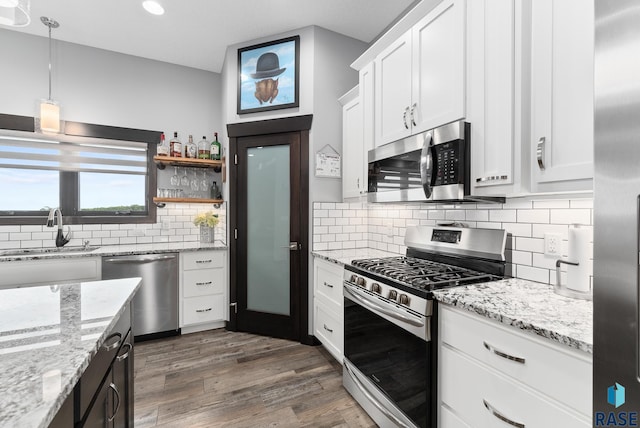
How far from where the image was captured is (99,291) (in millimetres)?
1269

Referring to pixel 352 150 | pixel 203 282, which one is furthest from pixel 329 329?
pixel 352 150

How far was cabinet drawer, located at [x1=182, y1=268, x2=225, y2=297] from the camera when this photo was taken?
3068 mm

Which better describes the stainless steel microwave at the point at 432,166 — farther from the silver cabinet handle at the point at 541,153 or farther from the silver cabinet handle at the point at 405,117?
the silver cabinet handle at the point at 541,153

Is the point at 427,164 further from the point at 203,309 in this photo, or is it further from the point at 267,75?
the point at 203,309

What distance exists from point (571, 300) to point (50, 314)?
6.57 ft

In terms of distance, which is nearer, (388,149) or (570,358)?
(570,358)

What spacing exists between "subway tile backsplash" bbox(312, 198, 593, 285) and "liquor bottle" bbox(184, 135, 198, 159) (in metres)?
1.66

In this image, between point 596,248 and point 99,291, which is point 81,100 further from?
point 596,248

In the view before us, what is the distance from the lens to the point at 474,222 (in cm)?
194

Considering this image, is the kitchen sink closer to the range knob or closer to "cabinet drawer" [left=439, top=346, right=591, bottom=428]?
the range knob

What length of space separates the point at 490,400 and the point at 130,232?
11.8ft

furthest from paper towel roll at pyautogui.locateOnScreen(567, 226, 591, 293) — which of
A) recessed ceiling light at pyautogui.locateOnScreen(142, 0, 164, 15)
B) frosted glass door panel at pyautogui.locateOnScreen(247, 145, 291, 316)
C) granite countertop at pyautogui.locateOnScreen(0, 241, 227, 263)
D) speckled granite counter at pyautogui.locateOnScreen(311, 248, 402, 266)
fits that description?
recessed ceiling light at pyautogui.locateOnScreen(142, 0, 164, 15)

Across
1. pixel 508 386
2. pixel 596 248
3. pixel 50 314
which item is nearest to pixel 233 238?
pixel 50 314

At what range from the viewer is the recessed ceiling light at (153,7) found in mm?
2506
